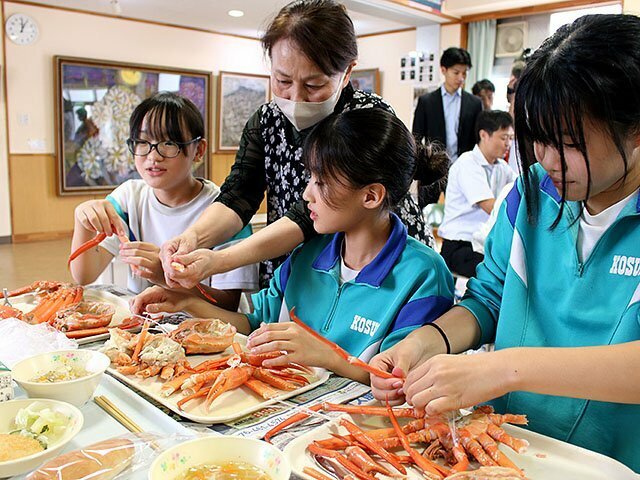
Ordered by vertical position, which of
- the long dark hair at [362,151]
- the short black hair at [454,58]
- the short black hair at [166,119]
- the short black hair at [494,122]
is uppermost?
the short black hair at [454,58]

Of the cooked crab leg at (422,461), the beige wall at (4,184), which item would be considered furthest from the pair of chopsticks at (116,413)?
the beige wall at (4,184)

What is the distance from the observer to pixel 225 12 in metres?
7.99

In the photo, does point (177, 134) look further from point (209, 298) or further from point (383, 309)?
point (383, 309)

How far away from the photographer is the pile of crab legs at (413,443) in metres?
0.97

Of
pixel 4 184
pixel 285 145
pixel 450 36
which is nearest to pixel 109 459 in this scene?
pixel 285 145

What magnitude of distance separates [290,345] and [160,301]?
0.62 m

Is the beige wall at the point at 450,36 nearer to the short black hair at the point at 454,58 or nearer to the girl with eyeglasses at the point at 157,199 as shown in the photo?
the short black hair at the point at 454,58

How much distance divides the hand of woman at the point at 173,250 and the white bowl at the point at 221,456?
83cm

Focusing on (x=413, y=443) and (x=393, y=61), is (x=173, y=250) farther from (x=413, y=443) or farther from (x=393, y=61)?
(x=393, y=61)

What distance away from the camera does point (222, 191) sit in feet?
7.11

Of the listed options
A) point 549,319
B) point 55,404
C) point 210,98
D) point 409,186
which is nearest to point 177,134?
point 409,186

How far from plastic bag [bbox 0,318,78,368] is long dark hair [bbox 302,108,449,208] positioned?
0.79 m

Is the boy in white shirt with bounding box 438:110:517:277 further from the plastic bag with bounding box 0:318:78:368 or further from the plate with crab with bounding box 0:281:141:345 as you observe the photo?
the plastic bag with bounding box 0:318:78:368

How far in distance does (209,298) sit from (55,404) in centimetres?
99
